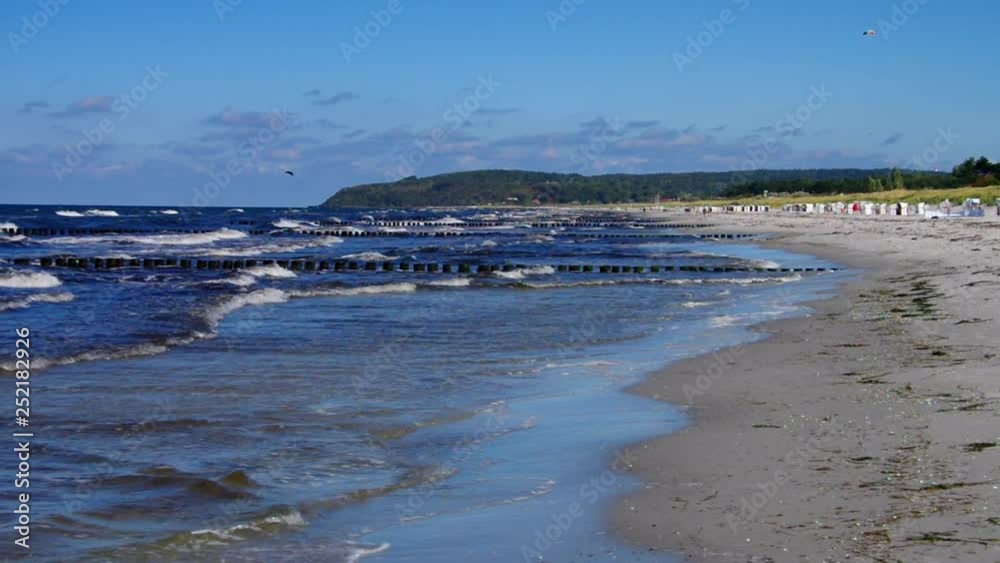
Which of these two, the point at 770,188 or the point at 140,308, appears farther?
the point at 770,188

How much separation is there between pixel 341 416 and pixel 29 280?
1912 cm

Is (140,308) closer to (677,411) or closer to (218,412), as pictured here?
(218,412)

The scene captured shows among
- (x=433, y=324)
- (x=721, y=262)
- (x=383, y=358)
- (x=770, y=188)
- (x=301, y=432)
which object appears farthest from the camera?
(x=770, y=188)

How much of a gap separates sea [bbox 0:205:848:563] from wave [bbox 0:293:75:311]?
0.37 ft

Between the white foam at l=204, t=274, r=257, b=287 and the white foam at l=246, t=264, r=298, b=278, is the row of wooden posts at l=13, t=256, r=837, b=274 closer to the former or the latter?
the white foam at l=246, t=264, r=298, b=278

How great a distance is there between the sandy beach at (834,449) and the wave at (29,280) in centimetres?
1797

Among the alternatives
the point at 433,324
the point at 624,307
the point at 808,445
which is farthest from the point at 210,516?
the point at 624,307

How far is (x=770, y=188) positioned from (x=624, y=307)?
159492 mm

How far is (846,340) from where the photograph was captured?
13922 mm

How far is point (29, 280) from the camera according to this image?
26000mm

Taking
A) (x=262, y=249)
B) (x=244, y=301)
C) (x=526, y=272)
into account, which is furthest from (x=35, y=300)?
(x=262, y=249)

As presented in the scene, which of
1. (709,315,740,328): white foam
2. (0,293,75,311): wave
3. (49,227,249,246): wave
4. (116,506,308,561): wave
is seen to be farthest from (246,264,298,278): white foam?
(116,506,308,561): wave

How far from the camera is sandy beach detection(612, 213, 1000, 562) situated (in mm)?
5633

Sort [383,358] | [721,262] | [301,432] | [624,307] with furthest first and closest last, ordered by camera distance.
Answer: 1. [721,262]
2. [624,307]
3. [383,358]
4. [301,432]
